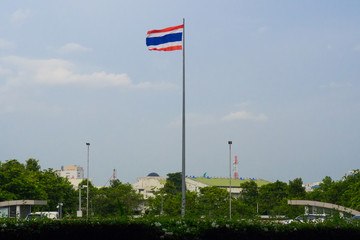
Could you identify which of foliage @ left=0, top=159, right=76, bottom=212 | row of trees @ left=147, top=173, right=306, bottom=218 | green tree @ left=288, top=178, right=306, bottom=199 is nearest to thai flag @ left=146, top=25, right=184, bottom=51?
row of trees @ left=147, top=173, right=306, bottom=218

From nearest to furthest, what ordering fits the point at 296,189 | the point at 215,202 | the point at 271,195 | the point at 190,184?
the point at 215,202 < the point at 296,189 < the point at 271,195 < the point at 190,184

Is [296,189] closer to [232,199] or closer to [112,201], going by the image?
[232,199]

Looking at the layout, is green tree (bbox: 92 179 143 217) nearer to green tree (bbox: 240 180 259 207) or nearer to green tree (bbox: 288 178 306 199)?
green tree (bbox: 240 180 259 207)

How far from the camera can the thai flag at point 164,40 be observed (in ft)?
91.1

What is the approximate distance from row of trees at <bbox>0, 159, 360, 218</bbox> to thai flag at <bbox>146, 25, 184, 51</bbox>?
1095 inches

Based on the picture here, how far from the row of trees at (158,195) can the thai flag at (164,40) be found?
91.3ft

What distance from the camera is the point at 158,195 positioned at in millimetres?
79188

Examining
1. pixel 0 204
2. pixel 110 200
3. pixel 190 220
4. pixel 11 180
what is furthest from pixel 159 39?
pixel 110 200

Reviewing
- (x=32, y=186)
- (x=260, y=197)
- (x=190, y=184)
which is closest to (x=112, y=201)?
(x=32, y=186)

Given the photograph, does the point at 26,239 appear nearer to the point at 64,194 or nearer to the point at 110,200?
the point at 64,194

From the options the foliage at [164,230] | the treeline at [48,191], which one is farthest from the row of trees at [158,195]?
the foliage at [164,230]

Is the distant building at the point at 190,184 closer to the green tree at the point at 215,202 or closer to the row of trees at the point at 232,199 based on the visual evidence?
the row of trees at the point at 232,199

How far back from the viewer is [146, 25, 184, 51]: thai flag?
27.8 meters

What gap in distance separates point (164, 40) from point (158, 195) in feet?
178
